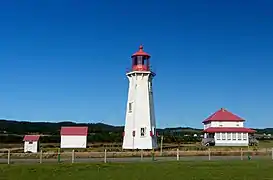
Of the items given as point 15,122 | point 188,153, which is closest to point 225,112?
point 188,153

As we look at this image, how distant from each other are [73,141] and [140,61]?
1535 centimetres

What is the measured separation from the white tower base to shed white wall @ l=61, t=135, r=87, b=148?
27.4ft

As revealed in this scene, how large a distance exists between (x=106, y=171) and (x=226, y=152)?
77.2 feet

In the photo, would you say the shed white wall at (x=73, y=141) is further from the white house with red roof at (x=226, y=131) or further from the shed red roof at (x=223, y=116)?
the shed red roof at (x=223, y=116)

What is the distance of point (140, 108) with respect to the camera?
158ft

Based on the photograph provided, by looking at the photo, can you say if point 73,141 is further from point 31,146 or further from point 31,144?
point 31,146

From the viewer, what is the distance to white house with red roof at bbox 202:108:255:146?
2534 inches

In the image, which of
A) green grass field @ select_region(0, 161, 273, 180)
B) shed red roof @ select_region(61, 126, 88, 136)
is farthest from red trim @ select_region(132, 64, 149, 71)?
green grass field @ select_region(0, 161, 273, 180)

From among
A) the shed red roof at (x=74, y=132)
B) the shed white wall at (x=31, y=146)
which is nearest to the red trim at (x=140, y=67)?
the shed red roof at (x=74, y=132)

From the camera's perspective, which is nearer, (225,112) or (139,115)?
(139,115)

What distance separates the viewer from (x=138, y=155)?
40656 millimetres

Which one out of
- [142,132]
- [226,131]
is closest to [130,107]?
[142,132]

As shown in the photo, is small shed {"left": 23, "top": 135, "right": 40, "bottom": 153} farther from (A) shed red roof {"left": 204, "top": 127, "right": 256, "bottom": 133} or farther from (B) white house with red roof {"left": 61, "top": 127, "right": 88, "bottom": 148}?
(A) shed red roof {"left": 204, "top": 127, "right": 256, "bottom": 133}

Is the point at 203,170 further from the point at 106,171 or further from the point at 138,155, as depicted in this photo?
the point at 138,155
